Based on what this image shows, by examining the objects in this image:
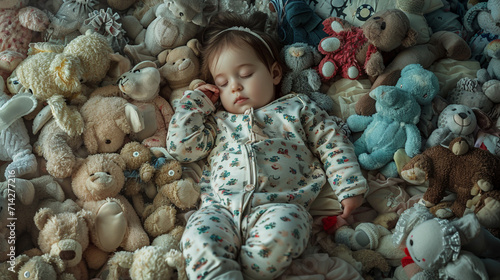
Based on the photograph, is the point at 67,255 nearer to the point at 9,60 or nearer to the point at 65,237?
the point at 65,237

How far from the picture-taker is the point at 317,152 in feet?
5.62

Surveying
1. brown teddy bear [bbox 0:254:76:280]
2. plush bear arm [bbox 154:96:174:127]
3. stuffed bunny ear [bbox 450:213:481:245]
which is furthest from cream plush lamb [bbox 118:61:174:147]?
stuffed bunny ear [bbox 450:213:481:245]

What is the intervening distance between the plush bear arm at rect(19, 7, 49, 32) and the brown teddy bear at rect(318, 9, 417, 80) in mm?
1083

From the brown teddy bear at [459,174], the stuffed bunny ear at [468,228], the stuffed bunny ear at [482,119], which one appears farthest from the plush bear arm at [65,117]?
the stuffed bunny ear at [482,119]

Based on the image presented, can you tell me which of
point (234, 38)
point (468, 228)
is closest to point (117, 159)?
point (234, 38)

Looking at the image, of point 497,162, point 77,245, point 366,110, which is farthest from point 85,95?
point 497,162

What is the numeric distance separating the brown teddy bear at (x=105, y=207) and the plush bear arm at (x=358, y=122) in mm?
844

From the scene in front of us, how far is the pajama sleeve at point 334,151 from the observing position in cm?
158

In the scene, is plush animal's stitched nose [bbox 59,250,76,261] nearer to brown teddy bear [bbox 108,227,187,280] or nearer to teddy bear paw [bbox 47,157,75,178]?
brown teddy bear [bbox 108,227,187,280]

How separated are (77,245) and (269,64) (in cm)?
96

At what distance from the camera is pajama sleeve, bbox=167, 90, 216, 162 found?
1659 millimetres

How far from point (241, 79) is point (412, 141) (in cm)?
66

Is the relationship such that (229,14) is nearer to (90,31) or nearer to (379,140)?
(90,31)

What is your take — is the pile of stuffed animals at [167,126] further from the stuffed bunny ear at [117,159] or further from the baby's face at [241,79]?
the baby's face at [241,79]
